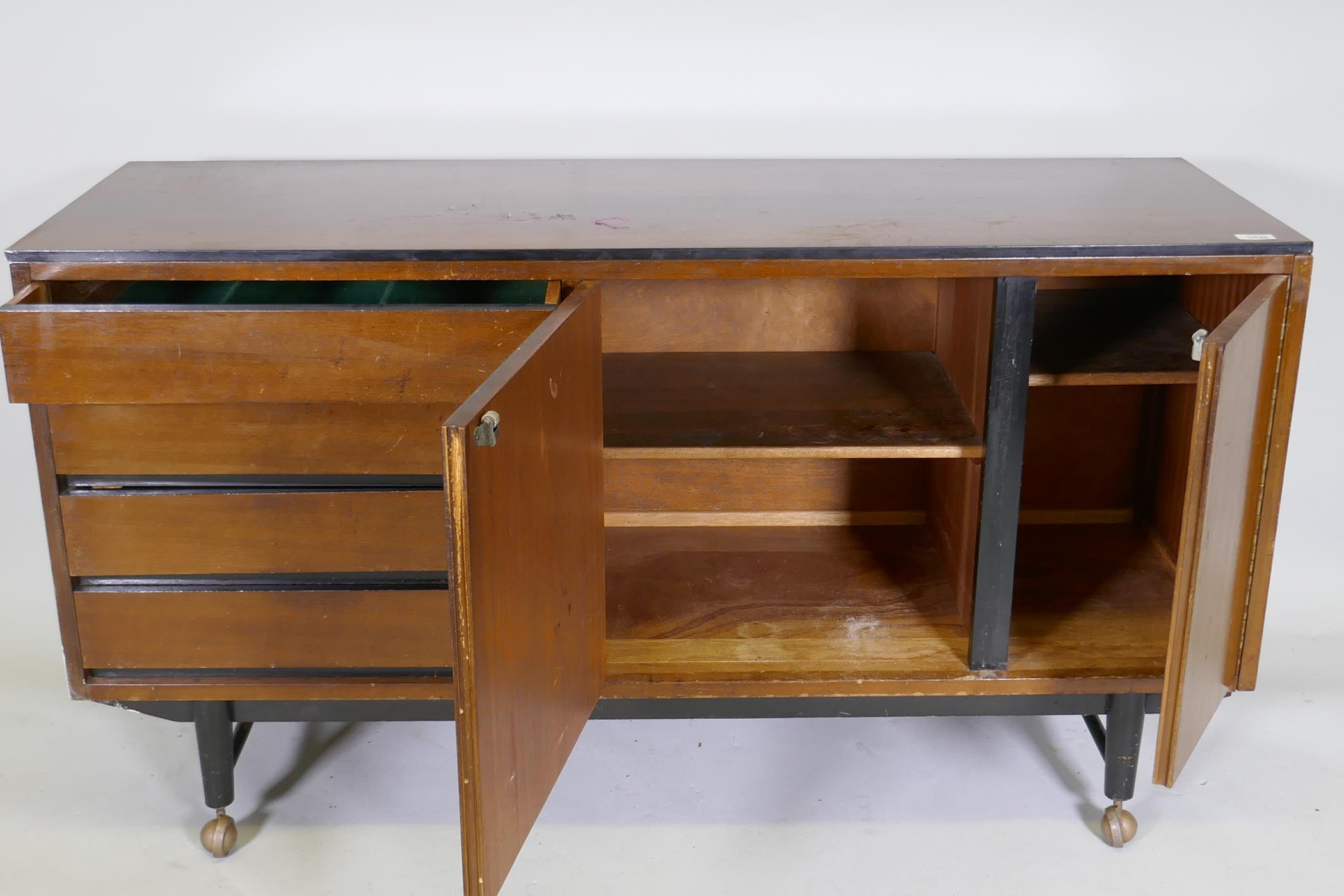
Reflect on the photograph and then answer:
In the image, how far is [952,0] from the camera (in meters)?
2.69

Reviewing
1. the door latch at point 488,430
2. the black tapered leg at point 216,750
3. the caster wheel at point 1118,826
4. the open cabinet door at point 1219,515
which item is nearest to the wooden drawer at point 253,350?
the door latch at point 488,430

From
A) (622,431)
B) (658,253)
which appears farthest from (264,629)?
(658,253)

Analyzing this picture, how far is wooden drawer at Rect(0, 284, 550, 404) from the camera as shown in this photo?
1.97 meters

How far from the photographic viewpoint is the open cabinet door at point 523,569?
5.11 feet

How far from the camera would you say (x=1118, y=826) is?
2.44 meters

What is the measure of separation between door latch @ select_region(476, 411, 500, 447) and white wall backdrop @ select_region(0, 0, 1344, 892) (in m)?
1.32

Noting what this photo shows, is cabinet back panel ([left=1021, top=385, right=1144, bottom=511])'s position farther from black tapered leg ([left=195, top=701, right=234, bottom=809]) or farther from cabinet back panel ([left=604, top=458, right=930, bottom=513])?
black tapered leg ([left=195, top=701, right=234, bottom=809])

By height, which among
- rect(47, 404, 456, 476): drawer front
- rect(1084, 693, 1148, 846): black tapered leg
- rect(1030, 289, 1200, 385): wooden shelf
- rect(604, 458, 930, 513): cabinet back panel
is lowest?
rect(1084, 693, 1148, 846): black tapered leg

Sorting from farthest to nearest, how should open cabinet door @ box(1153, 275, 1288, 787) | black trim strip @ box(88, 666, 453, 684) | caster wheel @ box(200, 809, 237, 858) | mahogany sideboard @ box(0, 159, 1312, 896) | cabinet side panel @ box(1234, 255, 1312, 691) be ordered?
caster wheel @ box(200, 809, 237, 858) < black trim strip @ box(88, 666, 453, 684) < cabinet side panel @ box(1234, 255, 1312, 691) < mahogany sideboard @ box(0, 159, 1312, 896) < open cabinet door @ box(1153, 275, 1288, 787)

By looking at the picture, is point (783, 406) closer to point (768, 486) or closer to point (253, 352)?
point (768, 486)

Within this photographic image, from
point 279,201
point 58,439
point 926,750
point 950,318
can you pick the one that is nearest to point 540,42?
point 279,201

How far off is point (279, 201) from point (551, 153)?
2.02ft

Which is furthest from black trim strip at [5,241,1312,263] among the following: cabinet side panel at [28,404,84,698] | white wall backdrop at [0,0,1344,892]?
white wall backdrop at [0,0,1344,892]

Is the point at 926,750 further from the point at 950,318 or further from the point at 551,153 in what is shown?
the point at 551,153
